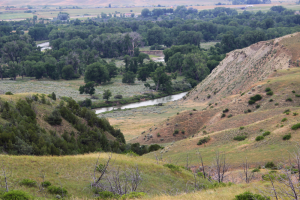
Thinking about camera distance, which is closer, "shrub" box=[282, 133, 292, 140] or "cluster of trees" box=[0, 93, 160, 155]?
"cluster of trees" box=[0, 93, 160, 155]

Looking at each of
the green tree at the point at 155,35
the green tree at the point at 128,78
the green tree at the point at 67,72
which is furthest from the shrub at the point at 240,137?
the green tree at the point at 155,35

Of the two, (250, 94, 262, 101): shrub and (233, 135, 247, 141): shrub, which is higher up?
(250, 94, 262, 101): shrub

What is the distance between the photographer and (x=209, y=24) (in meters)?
184

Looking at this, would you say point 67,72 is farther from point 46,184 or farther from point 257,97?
point 46,184

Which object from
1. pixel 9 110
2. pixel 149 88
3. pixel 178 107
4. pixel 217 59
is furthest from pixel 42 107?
pixel 217 59

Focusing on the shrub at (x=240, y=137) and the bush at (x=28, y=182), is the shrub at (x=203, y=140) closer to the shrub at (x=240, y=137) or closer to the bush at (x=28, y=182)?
the shrub at (x=240, y=137)

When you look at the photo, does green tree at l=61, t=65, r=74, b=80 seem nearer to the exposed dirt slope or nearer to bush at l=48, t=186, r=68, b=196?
the exposed dirt slope

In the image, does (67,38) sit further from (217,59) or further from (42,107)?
(42,107)

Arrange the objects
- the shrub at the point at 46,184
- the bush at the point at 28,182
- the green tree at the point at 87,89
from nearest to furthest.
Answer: the bush at the point at 28,182
the shrub at the point at 46,184
the green tree at the point at 87,89

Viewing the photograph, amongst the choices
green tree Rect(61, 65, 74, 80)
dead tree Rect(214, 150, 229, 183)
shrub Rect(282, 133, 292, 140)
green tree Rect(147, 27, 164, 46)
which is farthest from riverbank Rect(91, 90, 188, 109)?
green tree Rect(147, 27, 164, 46)

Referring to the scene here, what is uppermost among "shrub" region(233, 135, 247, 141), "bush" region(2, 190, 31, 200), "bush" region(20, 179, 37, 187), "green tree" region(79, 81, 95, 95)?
"bush" region(2, 190, 31, 200)

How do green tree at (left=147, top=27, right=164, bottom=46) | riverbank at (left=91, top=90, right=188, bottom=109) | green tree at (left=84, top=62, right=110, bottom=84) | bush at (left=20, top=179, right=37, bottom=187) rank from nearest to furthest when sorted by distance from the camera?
bush at (left=20, top=179, right=37, bottom=187)
riverbank at (left=91, top=90, right=188, bottom=109)
green tree at (left=84, top=62, right=110, bottom=84)
green tree at (left=147, top=27, right=164, bottom=46)

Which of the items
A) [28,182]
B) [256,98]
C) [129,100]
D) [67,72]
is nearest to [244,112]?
[256,98]

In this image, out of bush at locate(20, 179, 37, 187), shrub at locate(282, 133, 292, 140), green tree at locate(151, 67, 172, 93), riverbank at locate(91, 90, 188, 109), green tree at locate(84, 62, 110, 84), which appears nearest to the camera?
bush at locate(20, 179, 37, 187)
